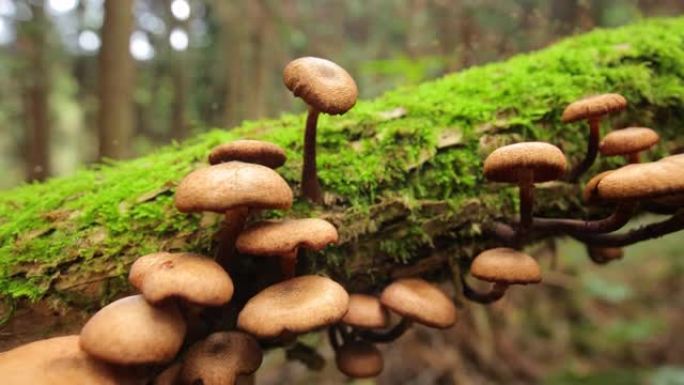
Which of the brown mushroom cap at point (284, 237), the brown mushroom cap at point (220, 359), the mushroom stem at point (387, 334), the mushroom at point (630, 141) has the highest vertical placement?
the mushroom at point (630, 141)

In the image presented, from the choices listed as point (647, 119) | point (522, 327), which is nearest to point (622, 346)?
point (522, 327)

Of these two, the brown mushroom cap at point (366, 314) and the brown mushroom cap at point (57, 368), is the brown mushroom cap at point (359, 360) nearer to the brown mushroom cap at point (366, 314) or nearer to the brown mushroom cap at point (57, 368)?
the brown mushroom cap at point (366, 314)

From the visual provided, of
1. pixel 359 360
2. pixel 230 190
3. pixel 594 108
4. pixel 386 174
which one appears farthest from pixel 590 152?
pixel 230 190

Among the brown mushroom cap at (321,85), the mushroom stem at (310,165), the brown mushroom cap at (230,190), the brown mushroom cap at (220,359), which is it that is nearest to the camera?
the brown mushroom cap at (230,190)

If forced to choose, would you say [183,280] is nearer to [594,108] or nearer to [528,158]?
[528,158]

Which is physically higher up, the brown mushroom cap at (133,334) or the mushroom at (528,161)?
the mushroom at (528,161)

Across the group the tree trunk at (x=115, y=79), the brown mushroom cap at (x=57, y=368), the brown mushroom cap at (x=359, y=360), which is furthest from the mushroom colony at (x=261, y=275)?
the tree trunk at (x=115, y=79)
